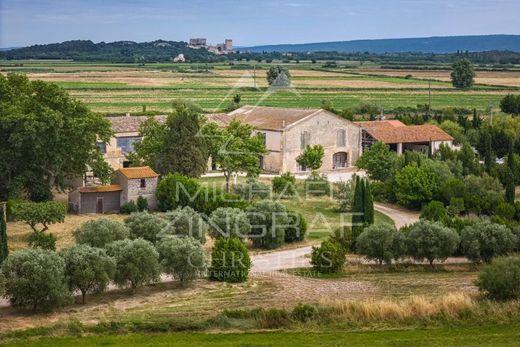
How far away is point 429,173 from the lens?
142 ft

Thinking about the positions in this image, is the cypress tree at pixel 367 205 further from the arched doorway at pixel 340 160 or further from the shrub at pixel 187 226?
the arched doorway at pixel 340 160

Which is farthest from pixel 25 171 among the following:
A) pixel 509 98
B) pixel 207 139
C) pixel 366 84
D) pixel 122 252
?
pixel 366 84

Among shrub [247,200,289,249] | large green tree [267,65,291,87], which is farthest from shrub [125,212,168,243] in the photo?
large green tree [267,65,291,87]

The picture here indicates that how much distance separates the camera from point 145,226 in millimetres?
31859

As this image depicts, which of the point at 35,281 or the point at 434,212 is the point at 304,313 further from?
the point at 434,212

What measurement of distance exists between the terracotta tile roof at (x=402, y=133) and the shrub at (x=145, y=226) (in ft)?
87.7

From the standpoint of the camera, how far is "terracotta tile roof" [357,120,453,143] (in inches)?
2240

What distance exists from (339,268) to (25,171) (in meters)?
16.4

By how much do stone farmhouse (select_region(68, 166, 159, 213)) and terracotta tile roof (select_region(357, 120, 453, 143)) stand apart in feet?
64.0

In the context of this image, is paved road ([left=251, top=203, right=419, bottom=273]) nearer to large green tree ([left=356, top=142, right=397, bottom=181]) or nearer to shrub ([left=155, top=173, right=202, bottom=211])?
shrub ([left=155, top=173, right=202, bottom=211])

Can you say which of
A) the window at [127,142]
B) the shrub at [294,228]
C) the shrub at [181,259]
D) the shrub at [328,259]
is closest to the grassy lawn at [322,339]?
the shrub at [181,259]

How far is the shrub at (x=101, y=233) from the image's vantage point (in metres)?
30.1

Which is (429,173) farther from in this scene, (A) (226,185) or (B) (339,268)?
(B) (339,268)

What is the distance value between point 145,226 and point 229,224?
3.69m
